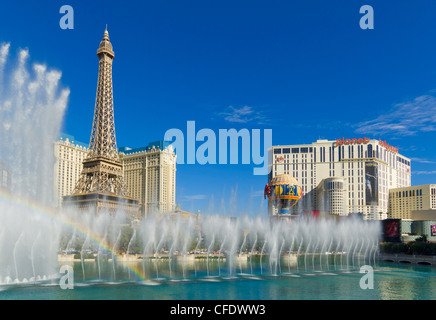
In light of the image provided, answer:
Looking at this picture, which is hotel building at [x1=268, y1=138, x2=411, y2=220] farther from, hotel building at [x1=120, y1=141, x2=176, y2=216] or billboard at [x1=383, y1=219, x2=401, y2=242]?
billboard at [x1=383, y1=219, x2=401, y2=242]

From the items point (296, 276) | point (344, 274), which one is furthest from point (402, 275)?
point (296, 276)

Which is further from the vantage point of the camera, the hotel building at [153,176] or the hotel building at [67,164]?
the hotel building at [153,176]

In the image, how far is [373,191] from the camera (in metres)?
148

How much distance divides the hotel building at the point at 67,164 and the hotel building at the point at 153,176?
88.3ft

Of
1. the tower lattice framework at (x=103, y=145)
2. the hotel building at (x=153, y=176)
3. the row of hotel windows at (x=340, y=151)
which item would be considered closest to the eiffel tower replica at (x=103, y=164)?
the tower lattice framework at (x=103, y=145)

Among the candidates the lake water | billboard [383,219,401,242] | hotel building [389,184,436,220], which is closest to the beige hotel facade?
billboard [383,219,401,242]

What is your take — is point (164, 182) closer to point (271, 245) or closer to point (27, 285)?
point (271, 245)

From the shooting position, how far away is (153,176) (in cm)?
15588

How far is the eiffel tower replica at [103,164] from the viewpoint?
92.5 meters

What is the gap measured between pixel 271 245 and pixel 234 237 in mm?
6086

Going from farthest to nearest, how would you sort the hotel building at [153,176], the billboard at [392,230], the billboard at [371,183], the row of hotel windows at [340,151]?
the hotel building at [153,176] < the row of hotel windows at [340,151] < the billboard at [371,183] < the billboard at [392,230]

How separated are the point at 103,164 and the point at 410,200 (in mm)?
109899

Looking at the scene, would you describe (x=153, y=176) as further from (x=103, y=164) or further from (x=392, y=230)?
(x=392, y=230)

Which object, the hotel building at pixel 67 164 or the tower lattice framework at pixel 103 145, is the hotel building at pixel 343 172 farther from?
the hotel building at pixel 67 164
